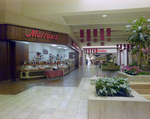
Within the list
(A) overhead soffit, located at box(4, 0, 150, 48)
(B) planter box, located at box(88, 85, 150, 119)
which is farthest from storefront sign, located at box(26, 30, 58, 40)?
(B) planter box, located at box(88, 85, 150, 119)

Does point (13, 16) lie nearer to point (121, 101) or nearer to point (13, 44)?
point (13, 44)

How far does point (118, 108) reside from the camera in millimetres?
2133

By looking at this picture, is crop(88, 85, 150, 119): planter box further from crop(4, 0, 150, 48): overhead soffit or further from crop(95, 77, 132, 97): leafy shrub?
crop(4, 0, 150, 48): overhead soffit

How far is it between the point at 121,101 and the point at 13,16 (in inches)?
244

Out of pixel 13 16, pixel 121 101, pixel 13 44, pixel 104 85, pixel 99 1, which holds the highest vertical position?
pixel 99 1

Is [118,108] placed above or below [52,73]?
below

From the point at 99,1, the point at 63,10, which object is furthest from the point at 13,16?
the point at 99,1

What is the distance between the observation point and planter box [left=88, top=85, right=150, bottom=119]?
2080mm

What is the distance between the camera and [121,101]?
2127mm

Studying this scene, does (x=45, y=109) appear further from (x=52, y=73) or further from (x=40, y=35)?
(x=40, y=35)

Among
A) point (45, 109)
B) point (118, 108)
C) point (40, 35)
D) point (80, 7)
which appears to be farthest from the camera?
point (40, 35)

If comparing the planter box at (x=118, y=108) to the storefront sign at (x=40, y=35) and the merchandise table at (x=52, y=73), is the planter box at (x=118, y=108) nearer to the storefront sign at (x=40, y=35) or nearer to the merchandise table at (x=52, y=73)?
the merchandise table at (x=52, y=73)

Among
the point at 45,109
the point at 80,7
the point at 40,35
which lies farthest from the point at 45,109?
the point at 40,35

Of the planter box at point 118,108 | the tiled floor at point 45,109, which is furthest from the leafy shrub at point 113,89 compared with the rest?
the tiled floor at point 45,109
